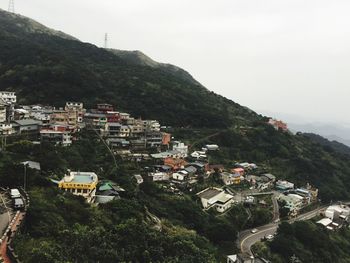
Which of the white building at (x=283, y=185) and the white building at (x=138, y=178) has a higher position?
the white building at (x=138, y=178)

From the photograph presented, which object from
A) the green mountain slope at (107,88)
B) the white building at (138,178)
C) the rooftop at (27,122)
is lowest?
the white building at (138,178)

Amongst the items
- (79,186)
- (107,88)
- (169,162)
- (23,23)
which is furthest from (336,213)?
(23,23)

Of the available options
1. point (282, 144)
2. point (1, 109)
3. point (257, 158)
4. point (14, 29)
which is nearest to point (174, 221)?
point (1, 109)

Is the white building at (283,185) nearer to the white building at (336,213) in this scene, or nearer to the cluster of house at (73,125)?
the white building at (336,213)

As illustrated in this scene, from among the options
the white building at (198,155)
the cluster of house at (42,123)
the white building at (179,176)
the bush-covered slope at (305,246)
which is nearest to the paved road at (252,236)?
the bush-covered slope at (305,246)

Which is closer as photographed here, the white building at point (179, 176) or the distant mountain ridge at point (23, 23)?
the white building at point (179, 176)

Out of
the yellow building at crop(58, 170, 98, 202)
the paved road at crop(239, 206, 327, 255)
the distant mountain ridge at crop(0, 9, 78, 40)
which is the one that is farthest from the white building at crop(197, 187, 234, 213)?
the distant mountain ridge at crop(0, 9, 78, 40)

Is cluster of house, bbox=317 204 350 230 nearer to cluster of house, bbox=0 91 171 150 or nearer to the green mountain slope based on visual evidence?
cluster of house, bbox=0 91 171 150
